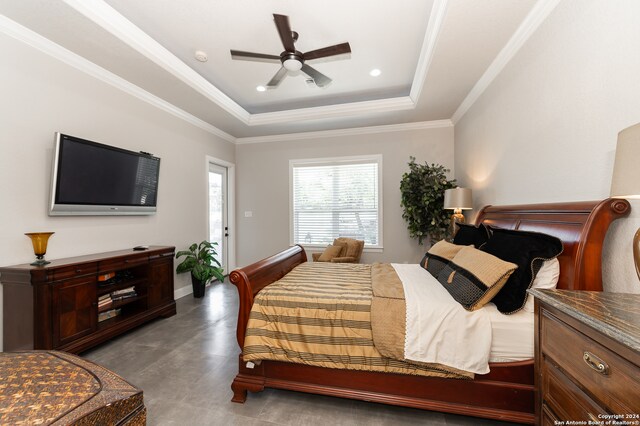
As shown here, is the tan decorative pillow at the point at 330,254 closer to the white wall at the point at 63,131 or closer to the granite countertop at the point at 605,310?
the white wall at the point at 63,131

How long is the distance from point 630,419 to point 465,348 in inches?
32.8

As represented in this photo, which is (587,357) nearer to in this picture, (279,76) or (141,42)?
(279,76)

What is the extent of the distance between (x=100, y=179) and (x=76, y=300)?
1.25 meters

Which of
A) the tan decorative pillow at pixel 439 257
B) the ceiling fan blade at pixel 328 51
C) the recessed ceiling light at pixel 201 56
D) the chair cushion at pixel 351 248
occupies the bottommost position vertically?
the chair cushion at pixel 351 248

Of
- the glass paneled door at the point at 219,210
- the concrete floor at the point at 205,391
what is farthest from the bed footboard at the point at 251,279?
the glass paneled door at the point at 219,210

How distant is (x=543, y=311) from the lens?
3.93ft

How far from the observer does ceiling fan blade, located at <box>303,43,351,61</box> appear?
2.24 metres

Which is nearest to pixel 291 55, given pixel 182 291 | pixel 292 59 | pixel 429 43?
pixel 292 59

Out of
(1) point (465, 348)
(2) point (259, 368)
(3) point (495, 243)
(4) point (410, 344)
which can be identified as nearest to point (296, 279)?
(2) point (259, 368)

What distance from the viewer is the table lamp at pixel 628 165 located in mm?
905

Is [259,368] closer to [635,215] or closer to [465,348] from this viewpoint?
[465,348]

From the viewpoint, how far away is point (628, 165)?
0.94 m

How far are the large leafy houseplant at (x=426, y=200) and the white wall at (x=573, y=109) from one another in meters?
1.19

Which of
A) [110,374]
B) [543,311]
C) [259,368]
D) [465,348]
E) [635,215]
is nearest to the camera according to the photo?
[110,374]
